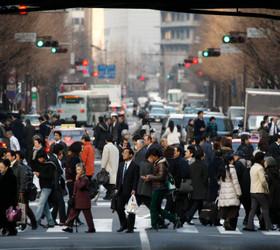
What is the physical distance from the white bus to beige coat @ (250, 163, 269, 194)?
60659 millimetres

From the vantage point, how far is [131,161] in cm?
2420

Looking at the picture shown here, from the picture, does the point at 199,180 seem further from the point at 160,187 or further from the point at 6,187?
the point at 6,187

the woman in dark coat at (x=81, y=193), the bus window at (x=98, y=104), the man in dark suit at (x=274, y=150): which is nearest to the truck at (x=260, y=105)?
the man in dark suit at (x=274, y=150)

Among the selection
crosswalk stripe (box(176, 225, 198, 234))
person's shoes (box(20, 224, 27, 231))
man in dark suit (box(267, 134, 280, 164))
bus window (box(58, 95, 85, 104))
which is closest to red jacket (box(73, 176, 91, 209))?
person's shoes (box(20, 224, 27, 231))

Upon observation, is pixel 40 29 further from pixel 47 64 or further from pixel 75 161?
pixel 75 161

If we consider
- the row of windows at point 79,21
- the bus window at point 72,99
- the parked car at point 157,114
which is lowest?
the parked car at point 157,114

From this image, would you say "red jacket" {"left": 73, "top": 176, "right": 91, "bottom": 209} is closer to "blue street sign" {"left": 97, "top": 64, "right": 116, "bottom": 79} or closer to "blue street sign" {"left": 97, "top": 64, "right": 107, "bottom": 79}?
"blue street sign" {"left": 97, "top": 64, "right": 116, "bottom": 79}

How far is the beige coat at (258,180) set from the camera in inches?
985

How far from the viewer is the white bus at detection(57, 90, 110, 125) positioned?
86.8 m

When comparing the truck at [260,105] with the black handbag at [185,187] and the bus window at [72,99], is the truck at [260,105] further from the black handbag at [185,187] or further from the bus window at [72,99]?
the black handbag at [185,187]

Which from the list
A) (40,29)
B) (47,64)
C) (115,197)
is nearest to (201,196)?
(115,197)

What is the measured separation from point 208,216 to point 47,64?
76.7 m

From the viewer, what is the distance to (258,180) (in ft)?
82.1

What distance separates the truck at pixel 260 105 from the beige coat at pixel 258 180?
32.5 meters
